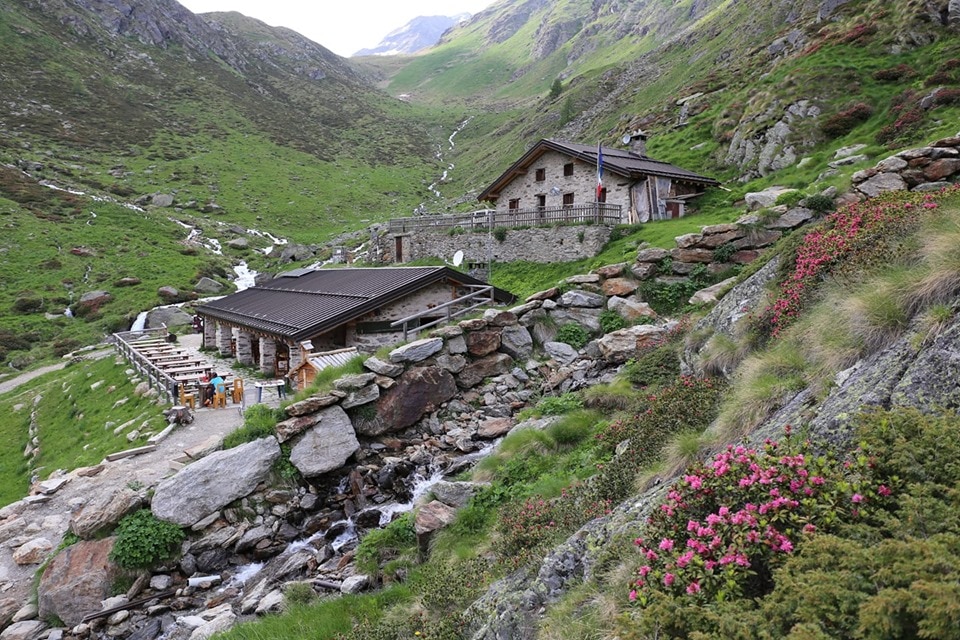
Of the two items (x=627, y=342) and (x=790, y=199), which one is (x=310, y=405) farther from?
(x=790, y=199)

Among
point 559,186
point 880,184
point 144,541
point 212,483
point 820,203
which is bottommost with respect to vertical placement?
point 144,541

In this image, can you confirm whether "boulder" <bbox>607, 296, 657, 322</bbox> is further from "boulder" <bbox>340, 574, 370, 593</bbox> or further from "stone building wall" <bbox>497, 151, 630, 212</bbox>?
"boulder" <bbox>340, 574, 370, 593</bbox>

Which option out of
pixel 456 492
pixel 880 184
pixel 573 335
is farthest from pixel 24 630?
pixel 880 184

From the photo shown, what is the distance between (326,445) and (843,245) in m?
12.6

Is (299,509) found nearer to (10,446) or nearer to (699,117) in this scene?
(10,446)

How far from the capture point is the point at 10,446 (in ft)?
74.7

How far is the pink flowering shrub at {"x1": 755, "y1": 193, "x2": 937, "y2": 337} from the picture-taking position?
7324mm

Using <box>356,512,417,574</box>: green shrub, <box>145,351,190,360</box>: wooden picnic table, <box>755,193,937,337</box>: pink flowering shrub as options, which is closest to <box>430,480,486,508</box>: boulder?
<box>356,512,417,574</box>: green shrub

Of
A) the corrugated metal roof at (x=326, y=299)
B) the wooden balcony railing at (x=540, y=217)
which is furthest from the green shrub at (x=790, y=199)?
the corrugated metal roof at (x=326, y=299)

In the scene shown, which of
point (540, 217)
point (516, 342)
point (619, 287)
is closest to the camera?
point (516, 342)

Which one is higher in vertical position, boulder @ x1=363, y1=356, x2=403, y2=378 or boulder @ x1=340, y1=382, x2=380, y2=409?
boulder @ x1=363, y1=356, x2=403, y2=378

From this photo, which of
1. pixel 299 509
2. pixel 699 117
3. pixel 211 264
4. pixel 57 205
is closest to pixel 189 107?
pixel 57 205

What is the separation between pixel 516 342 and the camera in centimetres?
1858

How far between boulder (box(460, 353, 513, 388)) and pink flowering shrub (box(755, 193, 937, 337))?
994 centimetres
